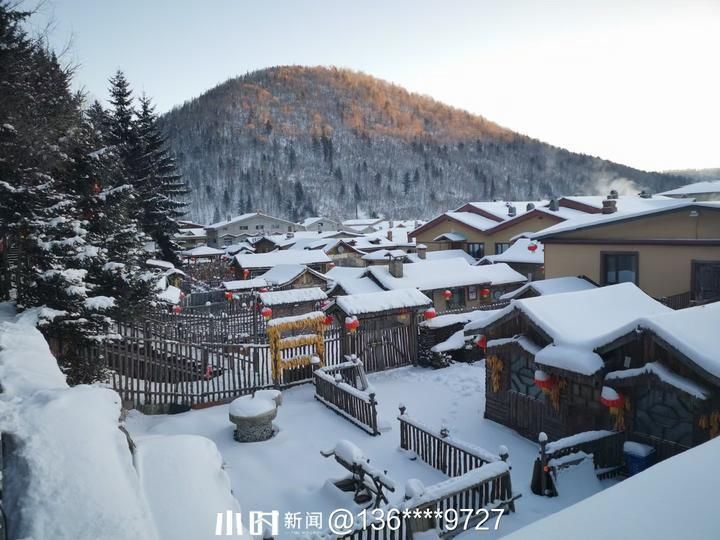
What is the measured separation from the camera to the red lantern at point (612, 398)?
31.1ft

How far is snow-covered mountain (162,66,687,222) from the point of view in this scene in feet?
485

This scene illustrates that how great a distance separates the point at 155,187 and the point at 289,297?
15.0 meters

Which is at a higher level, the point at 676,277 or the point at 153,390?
the point at 676,277

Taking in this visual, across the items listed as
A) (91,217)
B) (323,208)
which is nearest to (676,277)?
(91,217)

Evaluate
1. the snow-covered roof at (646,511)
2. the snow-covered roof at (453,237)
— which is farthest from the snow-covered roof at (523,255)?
the snow-covered roof at (646,511)

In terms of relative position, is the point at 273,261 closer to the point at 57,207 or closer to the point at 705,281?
the point at 57,207

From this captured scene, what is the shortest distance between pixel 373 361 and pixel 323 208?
→ 5092 inches

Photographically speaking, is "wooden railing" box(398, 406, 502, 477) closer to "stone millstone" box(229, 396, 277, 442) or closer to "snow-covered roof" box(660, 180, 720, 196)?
"stone millstone" box(229, 396, 277, 442)

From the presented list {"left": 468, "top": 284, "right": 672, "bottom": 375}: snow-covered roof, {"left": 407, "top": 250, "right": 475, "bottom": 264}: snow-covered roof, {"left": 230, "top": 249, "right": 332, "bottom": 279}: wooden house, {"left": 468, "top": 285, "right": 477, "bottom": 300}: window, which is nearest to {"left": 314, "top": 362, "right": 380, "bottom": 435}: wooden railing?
{"left": 468, "top": 284, "right": 672, "bottom": 375}: snow-covered roof

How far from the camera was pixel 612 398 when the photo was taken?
31.1ft

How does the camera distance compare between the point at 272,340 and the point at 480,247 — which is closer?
the point at 272,340

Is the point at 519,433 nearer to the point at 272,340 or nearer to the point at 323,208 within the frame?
the point at 272,340

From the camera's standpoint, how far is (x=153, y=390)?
1258 centimetres

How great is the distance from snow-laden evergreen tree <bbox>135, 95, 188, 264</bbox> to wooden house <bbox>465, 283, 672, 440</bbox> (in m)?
22.4
